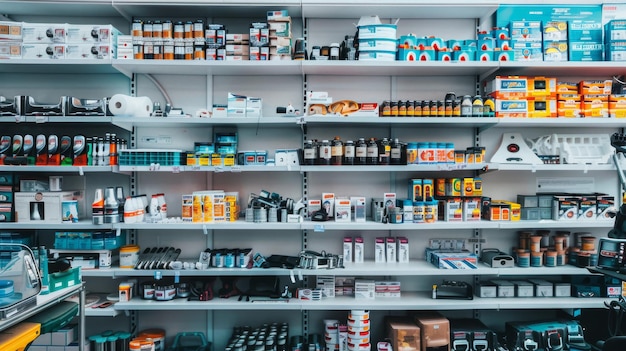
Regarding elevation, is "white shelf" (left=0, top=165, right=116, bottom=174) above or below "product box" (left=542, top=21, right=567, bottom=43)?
below

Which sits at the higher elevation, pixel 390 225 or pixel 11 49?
pixel 11 49

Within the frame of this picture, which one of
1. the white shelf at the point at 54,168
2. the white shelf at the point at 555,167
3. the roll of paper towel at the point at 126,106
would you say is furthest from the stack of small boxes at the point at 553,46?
the white shelf at the point at 54,168

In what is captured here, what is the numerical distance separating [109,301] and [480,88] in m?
3.74

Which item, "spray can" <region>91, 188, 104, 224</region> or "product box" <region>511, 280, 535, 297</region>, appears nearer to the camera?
"spray can" <region>91, 188, 104, 224</region>

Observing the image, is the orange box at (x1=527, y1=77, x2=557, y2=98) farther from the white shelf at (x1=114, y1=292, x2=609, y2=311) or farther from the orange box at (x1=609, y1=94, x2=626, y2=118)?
the white shelf at (x1=114, y1=292, x2=609, y2=311)

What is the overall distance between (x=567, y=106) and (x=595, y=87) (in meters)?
0.30

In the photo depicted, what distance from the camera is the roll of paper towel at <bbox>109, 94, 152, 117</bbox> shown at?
10.1 feet

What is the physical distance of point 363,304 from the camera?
315cm

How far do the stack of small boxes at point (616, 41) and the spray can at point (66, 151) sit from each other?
4.57 m

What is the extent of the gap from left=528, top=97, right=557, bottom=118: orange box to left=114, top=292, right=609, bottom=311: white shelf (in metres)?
1.54

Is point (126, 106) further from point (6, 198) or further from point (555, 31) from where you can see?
point (555, 31)

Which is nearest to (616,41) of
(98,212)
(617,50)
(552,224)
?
(617,50)

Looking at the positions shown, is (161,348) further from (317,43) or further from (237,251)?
(317,43)

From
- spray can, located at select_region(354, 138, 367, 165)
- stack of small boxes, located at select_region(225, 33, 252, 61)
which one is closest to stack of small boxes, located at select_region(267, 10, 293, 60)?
stack of small boxes, located at select_region(225, 33, 252, 61)
